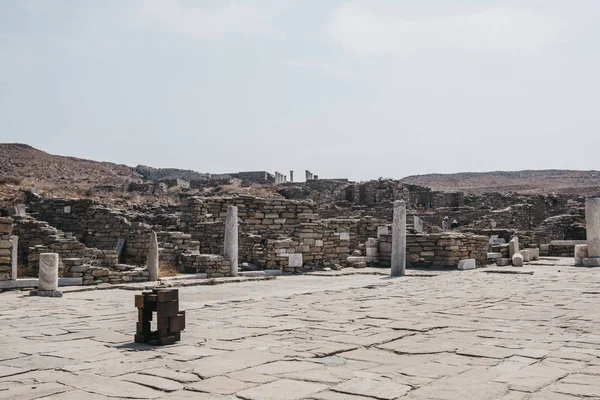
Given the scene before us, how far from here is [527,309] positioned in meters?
9.53

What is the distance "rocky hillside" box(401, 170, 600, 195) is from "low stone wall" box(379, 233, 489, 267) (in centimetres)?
5146

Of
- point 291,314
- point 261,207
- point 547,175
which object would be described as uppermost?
point 547,175

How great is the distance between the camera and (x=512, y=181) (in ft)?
272

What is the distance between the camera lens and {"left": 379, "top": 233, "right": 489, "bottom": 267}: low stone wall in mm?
19078

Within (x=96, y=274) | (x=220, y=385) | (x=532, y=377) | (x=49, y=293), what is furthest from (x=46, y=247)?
(x=532, y=377)

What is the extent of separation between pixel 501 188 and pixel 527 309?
2673 inches

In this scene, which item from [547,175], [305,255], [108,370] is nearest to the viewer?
[108,370]

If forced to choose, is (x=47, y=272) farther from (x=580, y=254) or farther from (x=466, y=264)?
(x=580, y=254)

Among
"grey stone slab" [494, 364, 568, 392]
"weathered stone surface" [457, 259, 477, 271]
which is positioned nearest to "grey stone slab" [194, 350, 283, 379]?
"grey stone slab" [494, 364, 568, 392]

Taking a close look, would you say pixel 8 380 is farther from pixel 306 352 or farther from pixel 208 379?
pixel 306 352

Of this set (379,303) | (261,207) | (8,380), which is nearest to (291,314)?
(379,303)

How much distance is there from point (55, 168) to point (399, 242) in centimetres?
5904

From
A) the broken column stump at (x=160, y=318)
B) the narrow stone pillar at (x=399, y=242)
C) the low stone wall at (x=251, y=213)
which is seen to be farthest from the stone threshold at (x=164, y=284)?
the broken column stump at (x=160, y=318)

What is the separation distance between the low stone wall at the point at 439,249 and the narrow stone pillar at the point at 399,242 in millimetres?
2383
